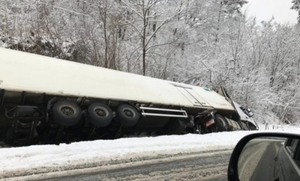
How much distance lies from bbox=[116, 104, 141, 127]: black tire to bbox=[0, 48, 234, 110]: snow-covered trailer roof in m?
0.24

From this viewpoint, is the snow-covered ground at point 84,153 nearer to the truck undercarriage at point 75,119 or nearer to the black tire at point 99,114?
the black tire at point 99,114

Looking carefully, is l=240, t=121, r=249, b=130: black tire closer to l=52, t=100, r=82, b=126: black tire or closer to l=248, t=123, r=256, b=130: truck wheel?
l=248, t=123, r=256, b=130: truck wheel

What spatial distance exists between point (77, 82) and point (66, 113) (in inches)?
33.8

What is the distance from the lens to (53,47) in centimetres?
1373

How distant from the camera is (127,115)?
287 inches

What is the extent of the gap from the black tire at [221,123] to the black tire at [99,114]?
472 cm

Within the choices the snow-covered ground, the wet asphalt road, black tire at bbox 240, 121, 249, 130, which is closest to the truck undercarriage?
the snow-covered ground

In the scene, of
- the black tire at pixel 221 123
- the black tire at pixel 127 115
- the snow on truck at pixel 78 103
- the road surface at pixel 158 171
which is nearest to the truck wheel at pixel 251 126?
the black tire at pixel 221 123

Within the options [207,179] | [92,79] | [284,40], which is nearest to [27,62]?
[92,79]

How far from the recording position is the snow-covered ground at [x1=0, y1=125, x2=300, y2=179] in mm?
4055

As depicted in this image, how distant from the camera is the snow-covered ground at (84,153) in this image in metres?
4.05

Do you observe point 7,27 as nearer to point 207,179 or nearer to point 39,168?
point 39,168

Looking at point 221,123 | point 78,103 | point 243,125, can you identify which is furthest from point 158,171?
point 243,125

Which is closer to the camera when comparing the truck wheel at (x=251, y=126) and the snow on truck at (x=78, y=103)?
the snow on truck at (x=78, y=103)
